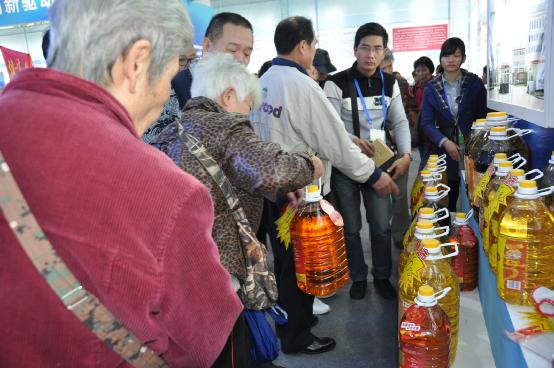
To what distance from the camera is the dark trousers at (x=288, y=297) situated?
2.18 meters

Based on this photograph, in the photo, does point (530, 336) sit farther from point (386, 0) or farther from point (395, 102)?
point (386, 0)

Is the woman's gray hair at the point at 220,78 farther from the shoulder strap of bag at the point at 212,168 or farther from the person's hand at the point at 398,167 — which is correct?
the person's hand at the point at 398,167

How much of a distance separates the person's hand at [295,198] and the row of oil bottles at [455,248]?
1.3 inches

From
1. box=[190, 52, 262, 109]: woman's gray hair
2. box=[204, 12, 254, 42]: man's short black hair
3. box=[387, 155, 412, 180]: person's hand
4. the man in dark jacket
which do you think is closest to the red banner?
box=[204, 12, 254, 42]: man's short black hair

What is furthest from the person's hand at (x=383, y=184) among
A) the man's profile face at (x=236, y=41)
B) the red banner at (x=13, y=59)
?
the red banner at (x=13, y=59)

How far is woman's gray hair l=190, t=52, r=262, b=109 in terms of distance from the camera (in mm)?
1494

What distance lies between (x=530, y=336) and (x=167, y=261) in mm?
838

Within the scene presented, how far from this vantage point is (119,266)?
608 millimetres

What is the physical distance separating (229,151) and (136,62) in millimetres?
664

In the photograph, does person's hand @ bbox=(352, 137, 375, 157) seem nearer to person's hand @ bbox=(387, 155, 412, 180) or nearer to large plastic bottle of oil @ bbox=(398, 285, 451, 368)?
person's hand @ bbox=(387, 155, 412, 180)

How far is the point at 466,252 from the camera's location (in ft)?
5.39

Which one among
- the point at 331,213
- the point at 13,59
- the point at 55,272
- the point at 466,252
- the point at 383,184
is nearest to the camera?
the point at 55,272

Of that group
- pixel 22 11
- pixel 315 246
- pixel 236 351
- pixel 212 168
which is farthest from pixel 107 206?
pixel 22 11

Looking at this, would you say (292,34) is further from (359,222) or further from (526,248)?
(526,248)
